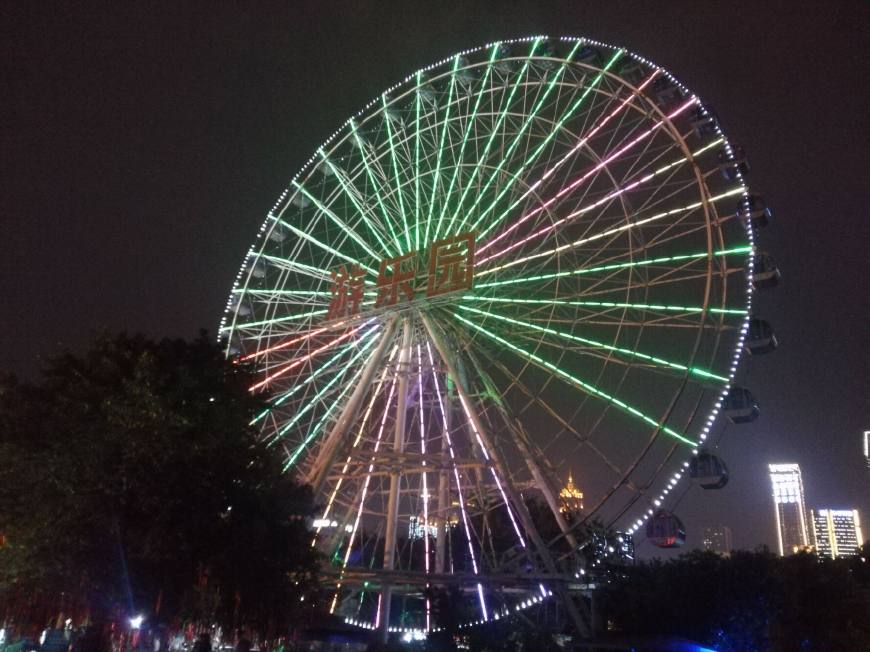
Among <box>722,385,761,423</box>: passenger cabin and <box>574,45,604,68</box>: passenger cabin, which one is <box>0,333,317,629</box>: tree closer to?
<box>722,385,761,423</box>: passenger cabin

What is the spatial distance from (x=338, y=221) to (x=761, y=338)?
1408 cm

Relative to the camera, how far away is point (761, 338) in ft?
58.4

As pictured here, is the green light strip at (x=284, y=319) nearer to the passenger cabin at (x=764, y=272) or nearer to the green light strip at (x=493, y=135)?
the green light strip at (x=493, y=135)

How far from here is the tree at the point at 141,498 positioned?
12.0 m

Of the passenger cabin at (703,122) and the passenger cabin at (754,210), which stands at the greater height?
the passenger cabin at (703,122)

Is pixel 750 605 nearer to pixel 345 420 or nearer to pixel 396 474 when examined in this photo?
pixel 396 474

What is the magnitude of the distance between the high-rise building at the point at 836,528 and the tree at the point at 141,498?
177m

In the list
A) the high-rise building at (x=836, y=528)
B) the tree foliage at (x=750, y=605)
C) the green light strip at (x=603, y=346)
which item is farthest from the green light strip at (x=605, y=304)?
the high-rise building at (x=836, y=528)

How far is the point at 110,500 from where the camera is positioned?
12.2 metres

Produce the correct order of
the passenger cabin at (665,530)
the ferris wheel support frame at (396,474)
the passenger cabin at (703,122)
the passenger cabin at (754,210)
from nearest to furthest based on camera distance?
the passenger cabin at (665,530) → the passenger cabin at (754,210) → the passenger cabin at (703,122) → the ferris wheel support frame at (396,474)

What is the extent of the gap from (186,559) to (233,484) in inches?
61.9

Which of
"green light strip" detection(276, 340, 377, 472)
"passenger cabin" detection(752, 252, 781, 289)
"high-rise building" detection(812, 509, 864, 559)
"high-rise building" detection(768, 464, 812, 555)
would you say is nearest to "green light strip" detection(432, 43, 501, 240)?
"green light strip" detection(276, 340, 377, 472)

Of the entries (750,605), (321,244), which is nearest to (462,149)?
(321,244)

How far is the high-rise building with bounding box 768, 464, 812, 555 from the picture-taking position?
16462 centimetres
